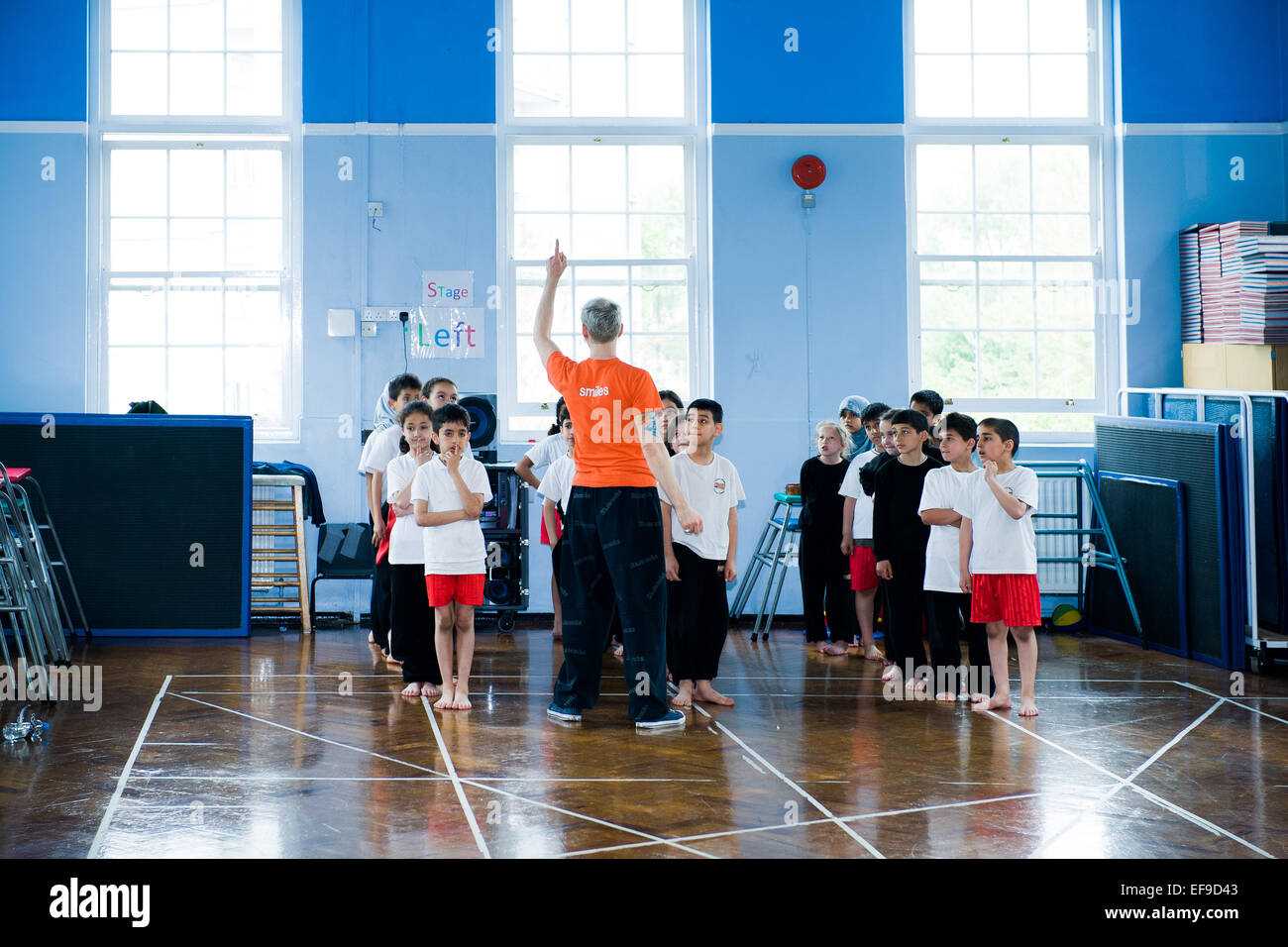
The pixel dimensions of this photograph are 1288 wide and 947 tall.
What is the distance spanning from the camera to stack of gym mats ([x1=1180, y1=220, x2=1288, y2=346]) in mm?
7859

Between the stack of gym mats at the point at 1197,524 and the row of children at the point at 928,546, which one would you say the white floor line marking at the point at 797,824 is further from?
the stack of gym mats at the point at 1197,524

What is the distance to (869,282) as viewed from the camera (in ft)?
29.2

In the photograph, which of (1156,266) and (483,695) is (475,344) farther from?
(1156,266)

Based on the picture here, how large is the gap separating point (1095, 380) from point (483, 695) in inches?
214

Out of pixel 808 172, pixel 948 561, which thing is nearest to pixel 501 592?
pixel 948 561

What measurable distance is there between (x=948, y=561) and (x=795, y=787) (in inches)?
69.6

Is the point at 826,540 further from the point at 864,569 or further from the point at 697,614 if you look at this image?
the point at 697,614

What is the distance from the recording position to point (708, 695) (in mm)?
5801

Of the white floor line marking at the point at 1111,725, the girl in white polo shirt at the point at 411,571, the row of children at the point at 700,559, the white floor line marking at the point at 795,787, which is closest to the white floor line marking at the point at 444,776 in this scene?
the white floor line marking at the point at 795,787

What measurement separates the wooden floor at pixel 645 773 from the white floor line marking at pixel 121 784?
0.04ft

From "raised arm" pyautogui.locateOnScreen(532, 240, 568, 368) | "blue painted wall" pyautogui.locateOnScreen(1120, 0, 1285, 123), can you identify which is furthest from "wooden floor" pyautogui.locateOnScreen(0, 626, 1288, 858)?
"blue painted wall" pyautogui.locateOnScreen(1120, 0, 1285, 123)

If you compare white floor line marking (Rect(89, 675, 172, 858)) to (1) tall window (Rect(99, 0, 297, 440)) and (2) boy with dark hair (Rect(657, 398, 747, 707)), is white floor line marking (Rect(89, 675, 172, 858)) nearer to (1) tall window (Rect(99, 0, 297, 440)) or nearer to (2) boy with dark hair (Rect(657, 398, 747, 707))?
(2) boy with dark hair (Rect(657, 398, 747, 707))

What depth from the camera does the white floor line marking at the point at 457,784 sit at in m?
3.67
